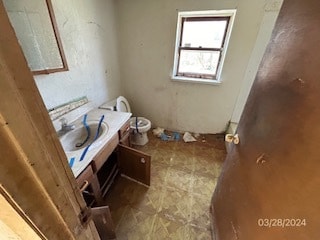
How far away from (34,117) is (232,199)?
3.43 feet

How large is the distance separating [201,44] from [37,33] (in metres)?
1.77

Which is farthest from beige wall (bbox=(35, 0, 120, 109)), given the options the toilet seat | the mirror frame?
the toilet seat

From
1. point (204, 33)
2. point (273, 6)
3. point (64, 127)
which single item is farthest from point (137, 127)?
point (273, 6)

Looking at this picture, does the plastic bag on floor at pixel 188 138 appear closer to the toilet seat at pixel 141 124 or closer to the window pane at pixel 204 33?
the toilet seat at pixel 141 124

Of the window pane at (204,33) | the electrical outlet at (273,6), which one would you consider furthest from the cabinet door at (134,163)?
the electrical outlet at (273,6)

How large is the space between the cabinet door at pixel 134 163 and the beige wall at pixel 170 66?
118 cm

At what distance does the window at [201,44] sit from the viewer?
6.26ft

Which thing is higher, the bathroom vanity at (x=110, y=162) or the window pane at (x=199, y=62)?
the window pane at (x=199, y=62)

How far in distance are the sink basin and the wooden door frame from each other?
0.96 metres

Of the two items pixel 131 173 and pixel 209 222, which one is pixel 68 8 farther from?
pixel 209 222

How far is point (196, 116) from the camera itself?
2.47 metres

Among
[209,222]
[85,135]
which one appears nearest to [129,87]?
[85,135]

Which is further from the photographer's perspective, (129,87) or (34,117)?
(129,87)

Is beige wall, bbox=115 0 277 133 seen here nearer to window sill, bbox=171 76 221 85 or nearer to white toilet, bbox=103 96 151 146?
window sill, bbox=171 76 221 85
